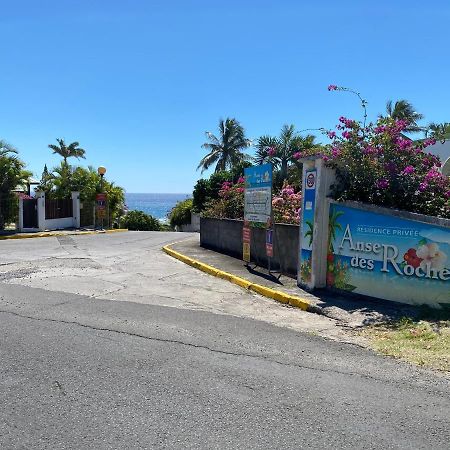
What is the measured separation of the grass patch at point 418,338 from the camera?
5752 mm

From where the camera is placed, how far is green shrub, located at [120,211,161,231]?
4578 centimetres

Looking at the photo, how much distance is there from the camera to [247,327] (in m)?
7.12

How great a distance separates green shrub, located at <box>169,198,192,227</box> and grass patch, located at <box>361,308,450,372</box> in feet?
138

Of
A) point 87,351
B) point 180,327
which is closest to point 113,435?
point 87,351

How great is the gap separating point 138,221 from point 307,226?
1495 inches

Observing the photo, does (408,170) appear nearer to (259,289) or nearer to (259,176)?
(259,289)

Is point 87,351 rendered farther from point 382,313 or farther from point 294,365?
point 382,313

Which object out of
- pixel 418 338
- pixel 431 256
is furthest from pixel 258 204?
pixel 418 338

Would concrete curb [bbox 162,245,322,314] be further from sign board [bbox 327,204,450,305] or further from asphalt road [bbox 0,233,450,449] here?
sign board [bbox 327,204,450,305]

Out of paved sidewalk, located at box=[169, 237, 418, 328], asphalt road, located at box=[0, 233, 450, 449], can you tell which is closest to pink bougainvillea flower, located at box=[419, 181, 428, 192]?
paved sidewalk, located at box=[169, 237, 418, 328]

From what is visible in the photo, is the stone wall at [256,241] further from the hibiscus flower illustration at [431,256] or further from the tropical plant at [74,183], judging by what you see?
the tropical plant at [74,183]

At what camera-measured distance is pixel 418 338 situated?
655 centimetres

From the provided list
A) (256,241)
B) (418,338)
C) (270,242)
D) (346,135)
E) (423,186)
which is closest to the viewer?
(418,338)

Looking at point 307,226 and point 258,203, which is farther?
point 258,203
